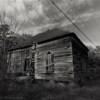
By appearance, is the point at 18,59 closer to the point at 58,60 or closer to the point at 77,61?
the point at 58,60

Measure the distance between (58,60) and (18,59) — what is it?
6.59 metres

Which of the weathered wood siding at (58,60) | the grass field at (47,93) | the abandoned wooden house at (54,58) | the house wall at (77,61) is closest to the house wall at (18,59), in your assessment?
the abandoned wooden house at (54,58)

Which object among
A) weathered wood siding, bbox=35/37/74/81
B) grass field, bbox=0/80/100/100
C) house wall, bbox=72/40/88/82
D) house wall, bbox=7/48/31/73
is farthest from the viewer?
house wall, bbox=7/48/31/73

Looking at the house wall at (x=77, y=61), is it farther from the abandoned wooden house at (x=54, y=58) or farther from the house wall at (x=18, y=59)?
the house wall at (x=18, y=59)

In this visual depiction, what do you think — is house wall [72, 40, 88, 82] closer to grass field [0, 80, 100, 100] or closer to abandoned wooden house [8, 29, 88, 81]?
abandoned wooden house [8, 29, 88, 81]

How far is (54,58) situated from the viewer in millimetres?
10359

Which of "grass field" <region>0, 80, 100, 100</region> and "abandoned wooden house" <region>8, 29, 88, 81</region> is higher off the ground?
"abandoned wooden house" <region>8, 29, 88, 81</region>

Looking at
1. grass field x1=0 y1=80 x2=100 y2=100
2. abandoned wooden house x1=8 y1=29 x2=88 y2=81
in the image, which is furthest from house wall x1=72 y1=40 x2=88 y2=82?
grass field x1=0 y1=80 x2=100 y2=100

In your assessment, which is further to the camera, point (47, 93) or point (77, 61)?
point (77, 61)

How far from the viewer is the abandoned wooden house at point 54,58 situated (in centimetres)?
944

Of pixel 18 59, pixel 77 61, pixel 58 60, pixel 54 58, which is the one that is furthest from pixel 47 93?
pixel 18 59

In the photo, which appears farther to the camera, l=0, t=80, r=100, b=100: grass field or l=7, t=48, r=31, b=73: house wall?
l=7, t=48, r=31, b=73: house wall

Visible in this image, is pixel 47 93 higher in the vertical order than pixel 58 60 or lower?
lower

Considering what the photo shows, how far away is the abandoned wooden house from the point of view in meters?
9.44
